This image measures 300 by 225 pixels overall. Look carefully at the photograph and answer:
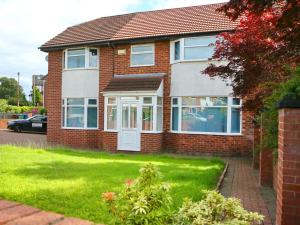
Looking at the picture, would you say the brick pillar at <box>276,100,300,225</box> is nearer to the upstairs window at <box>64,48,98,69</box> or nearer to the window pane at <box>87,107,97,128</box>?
the window pane at <box>87,107,97,128</box>

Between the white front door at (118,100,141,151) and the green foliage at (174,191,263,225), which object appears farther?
the white front door at (118,100,141,151)

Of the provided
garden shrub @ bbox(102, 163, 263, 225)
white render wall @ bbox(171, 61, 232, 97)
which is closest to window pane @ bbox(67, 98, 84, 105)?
white render wall @ bbox(171, 61, 232, 97)

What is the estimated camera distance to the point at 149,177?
3.56 meters

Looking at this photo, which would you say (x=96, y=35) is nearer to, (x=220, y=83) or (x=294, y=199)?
(x=220, y=83)

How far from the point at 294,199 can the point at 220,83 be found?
1256cm

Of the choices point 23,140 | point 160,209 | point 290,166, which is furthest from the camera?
point 23,140

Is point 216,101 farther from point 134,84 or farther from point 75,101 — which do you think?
point 75,101

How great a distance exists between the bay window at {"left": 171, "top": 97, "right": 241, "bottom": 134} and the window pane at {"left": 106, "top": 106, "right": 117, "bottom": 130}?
113 inches

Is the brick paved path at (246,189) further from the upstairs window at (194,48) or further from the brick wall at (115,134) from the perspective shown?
the upstairs window at (194,48)

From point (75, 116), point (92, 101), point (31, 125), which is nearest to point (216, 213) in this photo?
point (92, 101)

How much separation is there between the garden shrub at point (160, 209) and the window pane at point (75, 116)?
16594 millimetres

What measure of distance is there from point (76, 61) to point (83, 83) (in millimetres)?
1376

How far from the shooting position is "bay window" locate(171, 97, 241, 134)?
53.3 ft

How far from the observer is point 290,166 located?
13.5 feet
